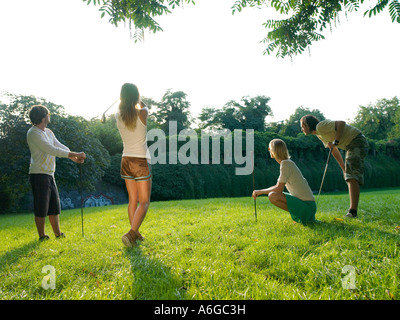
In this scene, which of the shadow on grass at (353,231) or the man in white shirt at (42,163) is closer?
the shadow on grass at (353,231)

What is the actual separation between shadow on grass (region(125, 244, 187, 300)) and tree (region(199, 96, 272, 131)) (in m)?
38.5

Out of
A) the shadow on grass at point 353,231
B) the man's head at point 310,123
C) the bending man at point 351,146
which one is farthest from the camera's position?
the man's head at point 310,123

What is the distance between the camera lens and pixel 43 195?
163 inches

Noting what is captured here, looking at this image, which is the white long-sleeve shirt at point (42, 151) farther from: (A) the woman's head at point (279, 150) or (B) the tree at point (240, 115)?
(B) the tree at point (240, 115)

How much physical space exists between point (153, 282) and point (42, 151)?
3052mm

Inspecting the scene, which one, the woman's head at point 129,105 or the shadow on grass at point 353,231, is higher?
the woman's head at point 129,105

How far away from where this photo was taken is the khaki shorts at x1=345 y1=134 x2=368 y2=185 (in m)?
4.52

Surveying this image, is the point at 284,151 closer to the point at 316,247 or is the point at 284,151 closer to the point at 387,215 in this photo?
the point at 316,247

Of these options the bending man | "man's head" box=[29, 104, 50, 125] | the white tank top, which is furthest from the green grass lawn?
"man's head" box=[29, 104, 50, 125]

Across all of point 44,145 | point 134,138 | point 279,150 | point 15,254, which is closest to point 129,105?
point 134,138

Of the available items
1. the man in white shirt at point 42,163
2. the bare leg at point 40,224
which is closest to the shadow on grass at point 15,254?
the bare leg at point 40,224

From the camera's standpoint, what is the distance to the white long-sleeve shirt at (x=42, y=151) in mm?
4047

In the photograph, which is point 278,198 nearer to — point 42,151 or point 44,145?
point 44,145

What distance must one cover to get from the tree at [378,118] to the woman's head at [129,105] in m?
52.7
